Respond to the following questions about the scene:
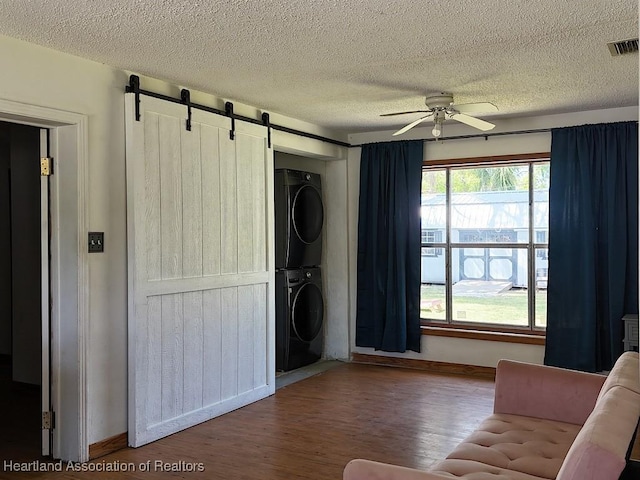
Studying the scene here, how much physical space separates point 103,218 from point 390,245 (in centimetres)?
309

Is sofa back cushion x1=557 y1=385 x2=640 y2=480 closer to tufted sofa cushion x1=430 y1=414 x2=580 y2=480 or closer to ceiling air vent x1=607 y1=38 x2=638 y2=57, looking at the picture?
tufted sofa cushion x1=430 y1=414 x2=580 y2=480

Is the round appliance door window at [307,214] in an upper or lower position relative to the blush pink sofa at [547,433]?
upper

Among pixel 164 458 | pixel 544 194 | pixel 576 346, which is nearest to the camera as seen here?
pixel 164 458

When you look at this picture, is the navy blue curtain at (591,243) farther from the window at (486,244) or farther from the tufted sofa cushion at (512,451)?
the tufted sofa cushion at (512,451)

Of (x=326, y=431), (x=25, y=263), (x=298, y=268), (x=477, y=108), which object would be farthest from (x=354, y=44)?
(x=25, y=263)

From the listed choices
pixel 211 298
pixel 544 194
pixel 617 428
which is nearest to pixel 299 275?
pixel 211 298

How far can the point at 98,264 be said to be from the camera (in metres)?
3.61

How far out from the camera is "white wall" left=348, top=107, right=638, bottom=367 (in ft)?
17.5

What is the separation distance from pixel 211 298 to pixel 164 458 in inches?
46.6

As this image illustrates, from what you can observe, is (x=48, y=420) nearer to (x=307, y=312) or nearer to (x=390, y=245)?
(x=307, y=312)

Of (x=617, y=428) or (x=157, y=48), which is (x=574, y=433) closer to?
(x=617, y=428)

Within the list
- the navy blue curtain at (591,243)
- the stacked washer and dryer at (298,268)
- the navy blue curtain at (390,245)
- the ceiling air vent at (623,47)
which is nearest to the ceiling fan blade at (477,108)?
the ceiling air vent at (623,47)

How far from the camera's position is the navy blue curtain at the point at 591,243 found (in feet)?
16.3

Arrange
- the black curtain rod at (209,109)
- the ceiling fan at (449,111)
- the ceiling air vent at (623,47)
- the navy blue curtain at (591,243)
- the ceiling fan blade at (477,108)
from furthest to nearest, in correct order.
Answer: the navy blue curtain at (591,243)
the ceiling fan at (449,111)
the ceiling fan blade at (477,108)
the black curtain rod at (209,109)
the ceiling air vent at (623,47)
